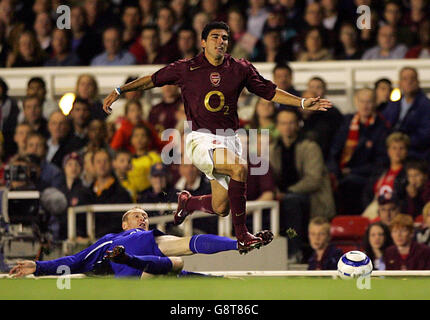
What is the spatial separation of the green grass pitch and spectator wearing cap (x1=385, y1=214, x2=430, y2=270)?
133cm

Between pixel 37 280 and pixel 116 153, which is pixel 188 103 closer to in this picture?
pixel 37 280

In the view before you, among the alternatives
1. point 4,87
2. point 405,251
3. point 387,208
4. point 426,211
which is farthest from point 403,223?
point 4,87

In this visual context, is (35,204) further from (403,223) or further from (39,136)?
(403,223)


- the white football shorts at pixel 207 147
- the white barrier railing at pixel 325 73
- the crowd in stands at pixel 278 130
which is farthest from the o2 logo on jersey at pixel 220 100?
the white barrier railing at pixel 325 73

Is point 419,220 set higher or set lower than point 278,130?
lower

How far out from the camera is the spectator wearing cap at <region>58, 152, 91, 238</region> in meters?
9.99

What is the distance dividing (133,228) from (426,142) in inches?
143

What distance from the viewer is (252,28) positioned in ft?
38.7

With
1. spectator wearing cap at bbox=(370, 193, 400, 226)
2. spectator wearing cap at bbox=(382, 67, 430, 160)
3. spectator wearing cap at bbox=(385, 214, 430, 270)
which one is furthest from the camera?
spectator wearing cap at bbox=(382, 67, 430, 160)

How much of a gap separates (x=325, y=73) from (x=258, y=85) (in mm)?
3815

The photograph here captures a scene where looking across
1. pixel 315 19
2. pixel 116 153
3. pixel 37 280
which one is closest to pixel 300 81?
pixel 315 19

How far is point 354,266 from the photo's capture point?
764cm

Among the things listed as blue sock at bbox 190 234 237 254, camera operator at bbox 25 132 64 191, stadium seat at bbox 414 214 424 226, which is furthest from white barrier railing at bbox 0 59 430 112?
blue sock at bbox 190 234 237 254

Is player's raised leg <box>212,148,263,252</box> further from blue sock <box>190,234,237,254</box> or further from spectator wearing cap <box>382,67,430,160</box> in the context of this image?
spectator wearing cap <box>382,67,430,160</box>
